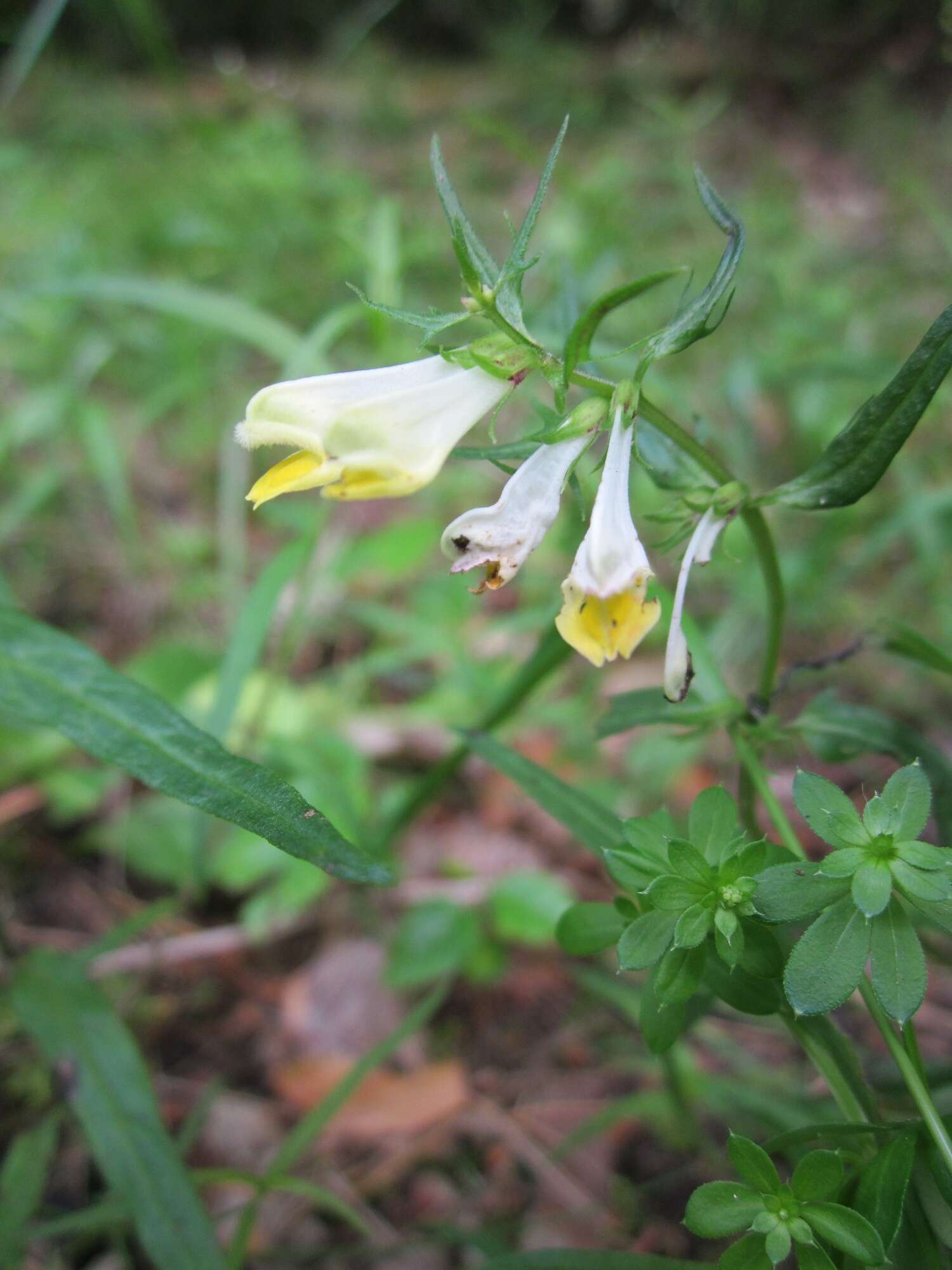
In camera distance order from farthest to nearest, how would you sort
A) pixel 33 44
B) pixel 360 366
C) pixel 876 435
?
pixel 360 366, pixel 33 44, pixel 876 435

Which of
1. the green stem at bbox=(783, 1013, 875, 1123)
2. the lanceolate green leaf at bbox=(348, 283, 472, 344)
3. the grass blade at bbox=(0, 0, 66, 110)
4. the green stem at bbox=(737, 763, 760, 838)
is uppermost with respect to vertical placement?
the grass blade at bbox=(0, 0, 66, 110)

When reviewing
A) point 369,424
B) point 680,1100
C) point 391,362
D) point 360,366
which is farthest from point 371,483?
point 360,366

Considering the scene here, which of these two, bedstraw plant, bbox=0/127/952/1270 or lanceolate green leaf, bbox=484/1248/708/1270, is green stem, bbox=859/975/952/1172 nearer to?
bedstraw plant, bbox=0/127/952/1270

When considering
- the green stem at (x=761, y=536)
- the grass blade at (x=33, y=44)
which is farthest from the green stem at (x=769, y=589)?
the grass blade at (x=33, y=44)

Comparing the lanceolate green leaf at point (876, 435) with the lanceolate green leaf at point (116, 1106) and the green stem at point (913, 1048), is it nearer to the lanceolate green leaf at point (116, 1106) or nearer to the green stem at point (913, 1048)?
the green stem at point (913, 1048)

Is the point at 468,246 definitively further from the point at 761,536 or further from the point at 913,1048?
the point at 913,1048

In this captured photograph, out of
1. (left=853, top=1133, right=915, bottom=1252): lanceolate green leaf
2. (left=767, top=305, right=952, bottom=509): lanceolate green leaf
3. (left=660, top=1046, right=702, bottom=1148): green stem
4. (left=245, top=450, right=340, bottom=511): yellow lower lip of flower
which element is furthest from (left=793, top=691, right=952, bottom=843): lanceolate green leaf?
(left=245, top=450, right=340, bottom=511): yellow lower lip of flower
